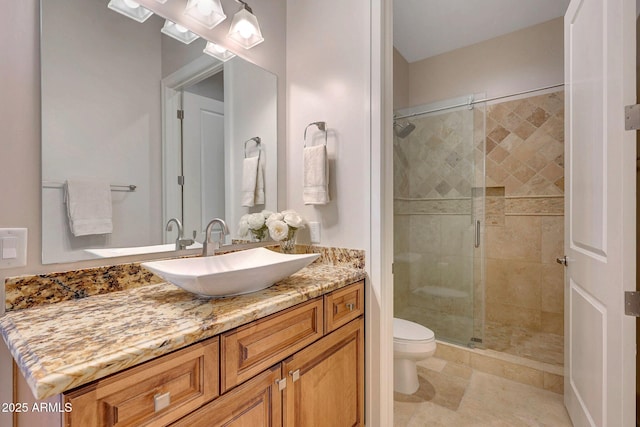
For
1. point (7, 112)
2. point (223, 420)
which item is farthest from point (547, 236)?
point (7, 112)

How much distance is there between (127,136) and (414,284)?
91.7 inches

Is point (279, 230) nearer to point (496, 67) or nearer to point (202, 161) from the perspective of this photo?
point (202, 161)

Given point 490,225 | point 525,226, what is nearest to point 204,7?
point 490,225

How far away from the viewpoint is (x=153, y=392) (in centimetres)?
64

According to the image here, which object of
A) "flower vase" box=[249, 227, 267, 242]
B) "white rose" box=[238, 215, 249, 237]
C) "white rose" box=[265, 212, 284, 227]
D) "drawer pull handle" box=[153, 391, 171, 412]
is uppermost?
"white rose" box=[265, 212, 284, 227]

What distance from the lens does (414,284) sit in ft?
8.55

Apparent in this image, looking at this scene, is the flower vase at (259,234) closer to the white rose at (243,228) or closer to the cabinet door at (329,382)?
the white rose at (243,228)

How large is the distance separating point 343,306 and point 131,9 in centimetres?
145

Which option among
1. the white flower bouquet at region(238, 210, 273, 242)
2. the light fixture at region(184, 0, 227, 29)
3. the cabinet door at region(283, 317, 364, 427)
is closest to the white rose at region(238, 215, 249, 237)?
the white flower bouquet at region(238, 210, 273, 242)

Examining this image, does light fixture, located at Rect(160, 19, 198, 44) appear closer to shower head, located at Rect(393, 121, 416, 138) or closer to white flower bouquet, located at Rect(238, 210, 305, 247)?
white flower bouquet, located at Rect(238, 210, 305, 247)

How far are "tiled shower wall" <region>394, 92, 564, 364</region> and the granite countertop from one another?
5.66 feet

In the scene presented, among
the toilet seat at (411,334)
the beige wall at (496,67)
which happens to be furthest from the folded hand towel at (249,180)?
the beige wall at (496,67)

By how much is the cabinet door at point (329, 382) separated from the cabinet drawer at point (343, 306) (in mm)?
34

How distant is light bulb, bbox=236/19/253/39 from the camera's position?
1.44m
